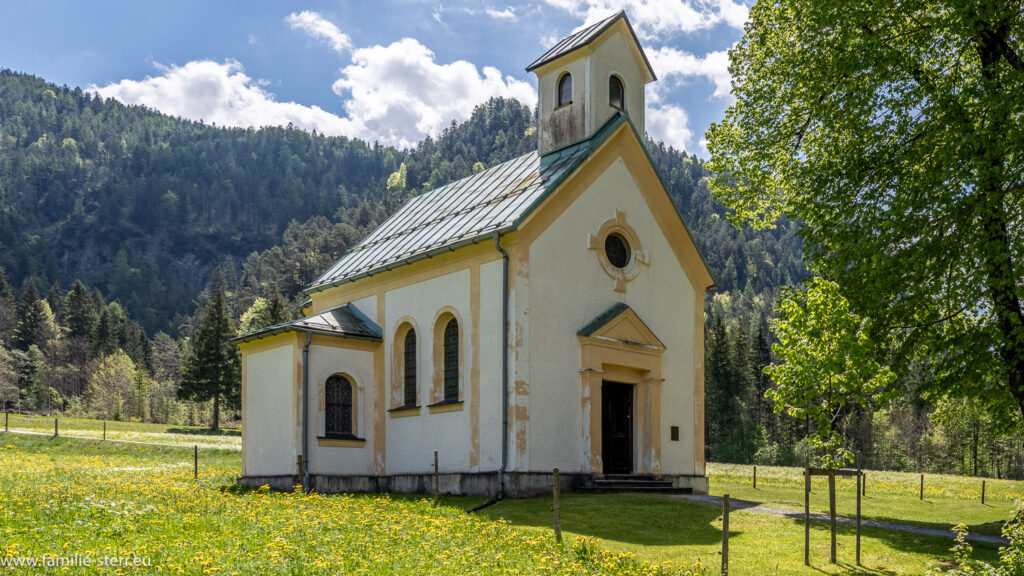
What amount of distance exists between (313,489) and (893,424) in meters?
89.4

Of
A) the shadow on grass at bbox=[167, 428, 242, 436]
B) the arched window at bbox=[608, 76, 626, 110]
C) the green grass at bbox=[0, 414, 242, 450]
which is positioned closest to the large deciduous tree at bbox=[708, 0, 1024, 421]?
the arched window at bbox=[608, 76, 626, 110]

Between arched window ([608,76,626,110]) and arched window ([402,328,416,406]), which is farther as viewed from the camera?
arched window ([608,76,626,110])

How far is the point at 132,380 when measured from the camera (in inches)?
3757

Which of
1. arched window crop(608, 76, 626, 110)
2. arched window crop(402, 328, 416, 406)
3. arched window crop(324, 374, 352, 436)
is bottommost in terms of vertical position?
arched window crop(324, 374, 352, 436)

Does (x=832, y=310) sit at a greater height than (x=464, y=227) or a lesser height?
lesser

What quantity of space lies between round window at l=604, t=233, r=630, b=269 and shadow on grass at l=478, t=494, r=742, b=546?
21.2 feet

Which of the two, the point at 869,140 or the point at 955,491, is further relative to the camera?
the point at 955,491

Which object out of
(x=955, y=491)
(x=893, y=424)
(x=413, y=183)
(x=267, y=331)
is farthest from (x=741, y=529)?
(x=413, y=183)

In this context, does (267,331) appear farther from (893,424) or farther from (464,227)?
(893,424)

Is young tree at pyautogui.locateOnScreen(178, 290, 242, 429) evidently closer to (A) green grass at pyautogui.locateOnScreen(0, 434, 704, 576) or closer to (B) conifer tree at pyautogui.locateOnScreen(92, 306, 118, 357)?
(B) conifer tree at pyautogui.locateOnScreen(92, 306, 118, 357)

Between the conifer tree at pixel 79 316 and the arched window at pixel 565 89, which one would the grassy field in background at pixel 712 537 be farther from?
the conifer tree at pixel 79 316

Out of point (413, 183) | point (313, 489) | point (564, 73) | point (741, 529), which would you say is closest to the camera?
Answer: point (741, 529)

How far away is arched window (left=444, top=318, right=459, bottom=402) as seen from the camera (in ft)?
75.0

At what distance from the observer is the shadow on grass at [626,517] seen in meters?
15.6
